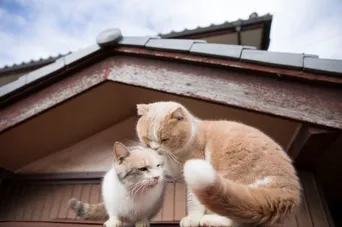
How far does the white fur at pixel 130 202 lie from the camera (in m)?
1.86

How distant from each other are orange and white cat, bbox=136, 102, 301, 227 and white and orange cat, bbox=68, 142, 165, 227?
0.11 metres

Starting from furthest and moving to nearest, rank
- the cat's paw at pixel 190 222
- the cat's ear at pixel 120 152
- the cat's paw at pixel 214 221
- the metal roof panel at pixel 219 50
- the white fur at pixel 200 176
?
1. the metal roof panel at pixel 219 50
2. the cat's ear at pixel 120 152
3. the cat's paw at pixel 190 222
4. the cat's paw at pixel 214 221
5. the white fur at pixel 200 176

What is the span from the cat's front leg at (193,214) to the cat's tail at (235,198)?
0.44 meters

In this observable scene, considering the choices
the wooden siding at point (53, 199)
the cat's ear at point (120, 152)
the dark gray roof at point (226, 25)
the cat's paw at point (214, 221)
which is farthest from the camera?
the dark gray roof at point (226, 25)

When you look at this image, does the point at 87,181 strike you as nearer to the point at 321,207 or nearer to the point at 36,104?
the point at 36,104

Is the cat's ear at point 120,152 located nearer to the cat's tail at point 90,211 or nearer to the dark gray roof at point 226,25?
the cat's tail at point 90,211

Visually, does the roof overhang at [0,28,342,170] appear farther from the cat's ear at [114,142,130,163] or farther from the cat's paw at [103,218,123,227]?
the cat's paw at [103,218,123,227]

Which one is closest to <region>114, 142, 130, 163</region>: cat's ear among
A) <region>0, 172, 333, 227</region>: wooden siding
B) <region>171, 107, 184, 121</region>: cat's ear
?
<region>171, 107, 184, 121</region>: cat's ear

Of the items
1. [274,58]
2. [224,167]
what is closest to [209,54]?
[274,58]

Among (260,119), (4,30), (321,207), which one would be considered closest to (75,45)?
(4,30)

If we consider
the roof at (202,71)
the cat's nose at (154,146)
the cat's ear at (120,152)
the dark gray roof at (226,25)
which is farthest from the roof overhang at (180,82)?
the dark gray roof at (226,25)

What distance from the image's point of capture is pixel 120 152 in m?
1.93

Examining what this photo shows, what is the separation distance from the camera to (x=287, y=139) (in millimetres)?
2562

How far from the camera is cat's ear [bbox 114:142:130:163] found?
1.93 metres
